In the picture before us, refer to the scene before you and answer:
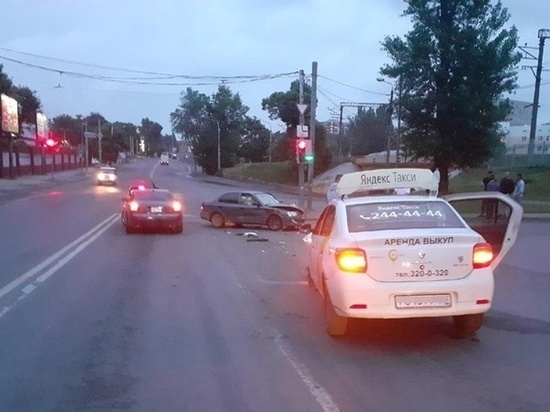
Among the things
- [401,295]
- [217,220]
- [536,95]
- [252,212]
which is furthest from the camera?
[536,95]

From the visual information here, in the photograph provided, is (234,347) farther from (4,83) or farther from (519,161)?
(4,83)

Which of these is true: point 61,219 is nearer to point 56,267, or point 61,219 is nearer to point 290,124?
point 56,267

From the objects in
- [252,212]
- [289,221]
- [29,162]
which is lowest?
[29,162]

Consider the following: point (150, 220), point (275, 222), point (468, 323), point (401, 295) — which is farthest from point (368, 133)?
point (401, 295)

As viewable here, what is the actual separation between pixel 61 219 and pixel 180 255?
490 inches

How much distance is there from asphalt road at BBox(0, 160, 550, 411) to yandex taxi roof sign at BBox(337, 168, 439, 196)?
182 centimetres

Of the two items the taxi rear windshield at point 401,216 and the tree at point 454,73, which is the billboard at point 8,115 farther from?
the taxi rear windshield at point 401,216

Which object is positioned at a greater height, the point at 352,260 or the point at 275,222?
the point at 352,260

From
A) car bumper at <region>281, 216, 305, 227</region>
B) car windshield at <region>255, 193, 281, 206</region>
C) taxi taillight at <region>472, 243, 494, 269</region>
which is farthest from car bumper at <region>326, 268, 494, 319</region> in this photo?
car windshield at <region>255, 193, 281, 206</region>

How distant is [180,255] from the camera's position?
16859 mm

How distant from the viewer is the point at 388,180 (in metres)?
10.3

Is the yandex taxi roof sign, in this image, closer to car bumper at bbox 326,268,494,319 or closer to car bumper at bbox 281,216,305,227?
car bumper at bbox 326,268,494,319

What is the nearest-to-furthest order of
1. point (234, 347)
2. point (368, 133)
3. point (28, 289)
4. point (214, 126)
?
point (234, 347) < point (28, 289) < point (368, 133) < point (214, 126)

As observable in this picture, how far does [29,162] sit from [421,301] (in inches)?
2892
